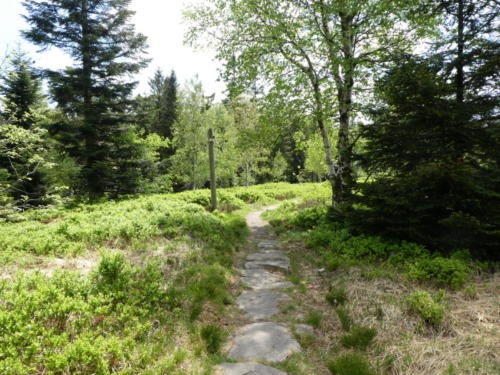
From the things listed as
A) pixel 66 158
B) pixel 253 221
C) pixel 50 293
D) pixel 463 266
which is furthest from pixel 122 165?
pixel 463 266

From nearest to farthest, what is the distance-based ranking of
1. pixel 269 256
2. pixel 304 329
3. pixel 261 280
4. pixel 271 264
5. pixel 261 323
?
pixel 304 329 → pixel 261 323 → pixel 261 280 → pixel 271 264 → pixel 269 256

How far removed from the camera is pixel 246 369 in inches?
122

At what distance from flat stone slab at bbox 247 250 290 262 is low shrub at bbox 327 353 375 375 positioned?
13.1ft

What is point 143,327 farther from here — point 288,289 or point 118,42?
point 118,42

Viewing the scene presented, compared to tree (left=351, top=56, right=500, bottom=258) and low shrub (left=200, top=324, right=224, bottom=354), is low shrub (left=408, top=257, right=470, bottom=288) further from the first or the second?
low shrub (left=200, top=324, right=224, bottom=354)

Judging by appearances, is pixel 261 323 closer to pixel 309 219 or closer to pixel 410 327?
pixel 410 327

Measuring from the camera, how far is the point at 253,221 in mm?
13312

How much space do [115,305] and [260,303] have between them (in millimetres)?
2550

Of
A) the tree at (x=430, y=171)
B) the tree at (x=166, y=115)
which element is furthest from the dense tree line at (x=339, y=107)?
the tree at (x=166, y=115)

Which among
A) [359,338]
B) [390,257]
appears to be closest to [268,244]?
[390,257]

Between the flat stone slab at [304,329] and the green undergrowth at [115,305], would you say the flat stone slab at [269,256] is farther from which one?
the flat stone slab at [304,329]

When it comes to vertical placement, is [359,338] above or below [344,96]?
below

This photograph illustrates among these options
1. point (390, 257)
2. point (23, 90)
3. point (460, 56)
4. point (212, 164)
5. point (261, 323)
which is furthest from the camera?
point (23, 90)

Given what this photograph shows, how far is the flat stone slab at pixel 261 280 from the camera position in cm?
574
